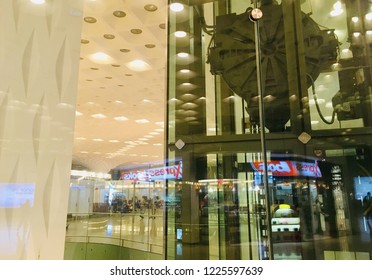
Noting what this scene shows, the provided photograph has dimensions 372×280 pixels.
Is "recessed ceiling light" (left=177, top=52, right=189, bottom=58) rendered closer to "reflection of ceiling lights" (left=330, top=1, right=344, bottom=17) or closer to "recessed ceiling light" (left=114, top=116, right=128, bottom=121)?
"reflection of ceiling lights" (left=330, top=1, right=344, bottom=17)

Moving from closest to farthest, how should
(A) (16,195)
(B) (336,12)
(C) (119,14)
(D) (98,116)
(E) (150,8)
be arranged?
(A) (16,195) < (B) (336,12) < (E) (150,8) < (C) (119,14) < (D) (98,116)

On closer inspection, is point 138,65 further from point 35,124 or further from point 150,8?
point 35,124

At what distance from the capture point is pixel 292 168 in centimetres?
194

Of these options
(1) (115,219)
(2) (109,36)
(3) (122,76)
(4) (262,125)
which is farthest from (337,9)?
(1) (115,219)

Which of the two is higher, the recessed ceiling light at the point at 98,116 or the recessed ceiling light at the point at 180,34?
the recessed ceiling light at the point at 98,116

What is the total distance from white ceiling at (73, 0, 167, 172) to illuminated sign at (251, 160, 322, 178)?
1004 millimetres

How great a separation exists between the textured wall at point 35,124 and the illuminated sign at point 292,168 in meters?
1.26

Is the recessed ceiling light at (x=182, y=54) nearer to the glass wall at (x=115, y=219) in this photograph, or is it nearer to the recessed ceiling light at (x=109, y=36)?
the recessed ceiling light at (x=109, y=36)

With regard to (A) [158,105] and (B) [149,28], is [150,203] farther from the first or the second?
(B) [149,28]

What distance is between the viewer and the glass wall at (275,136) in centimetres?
186

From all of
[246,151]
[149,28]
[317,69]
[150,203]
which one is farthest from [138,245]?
[317,69]

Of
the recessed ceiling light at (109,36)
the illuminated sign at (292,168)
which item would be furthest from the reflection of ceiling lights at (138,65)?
the illuminated sign at (292,168)

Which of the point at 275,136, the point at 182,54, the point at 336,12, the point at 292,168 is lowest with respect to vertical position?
the point at 292,168

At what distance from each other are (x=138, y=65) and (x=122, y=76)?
579mm
